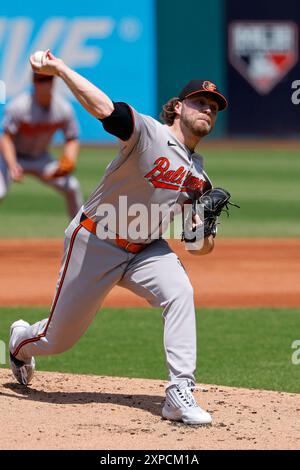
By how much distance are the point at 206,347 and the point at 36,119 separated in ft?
15.8

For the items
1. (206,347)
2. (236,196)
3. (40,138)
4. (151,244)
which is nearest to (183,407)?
(151,244)

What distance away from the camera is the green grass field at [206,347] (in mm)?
6617

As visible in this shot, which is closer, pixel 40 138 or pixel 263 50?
pixel 40 138

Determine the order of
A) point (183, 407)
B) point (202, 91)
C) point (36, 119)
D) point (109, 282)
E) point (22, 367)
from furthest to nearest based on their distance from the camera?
point (36, 119), point (22, 367), point (109, 282), point (202, 91), point (183, 407)

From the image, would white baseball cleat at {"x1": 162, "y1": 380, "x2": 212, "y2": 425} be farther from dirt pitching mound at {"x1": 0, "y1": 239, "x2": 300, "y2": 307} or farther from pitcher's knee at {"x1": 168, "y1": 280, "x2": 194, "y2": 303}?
dirt pitching mound at {"x1": 0, "y1": 239, "x2": 300, "y2": 307}

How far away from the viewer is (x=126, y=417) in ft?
17.1

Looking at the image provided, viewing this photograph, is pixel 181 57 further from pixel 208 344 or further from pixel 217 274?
pixel 208 344

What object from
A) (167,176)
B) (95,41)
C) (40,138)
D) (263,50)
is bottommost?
(167,176)

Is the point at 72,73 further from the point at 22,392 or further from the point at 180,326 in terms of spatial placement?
the point at 22,392

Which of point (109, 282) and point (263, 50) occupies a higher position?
point (263, 50)

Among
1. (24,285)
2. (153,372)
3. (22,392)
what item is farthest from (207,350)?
(24,285)

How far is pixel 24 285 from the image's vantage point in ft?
32.5
